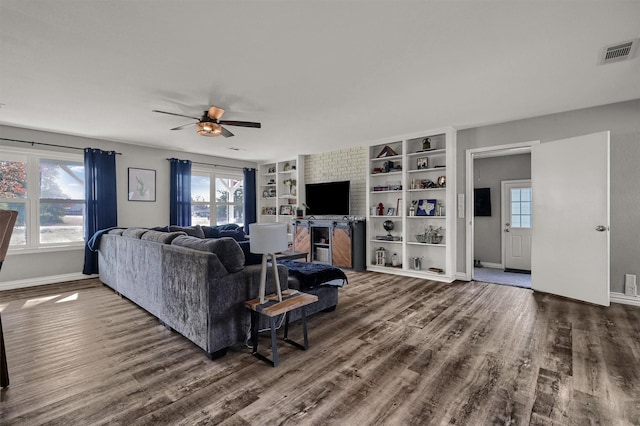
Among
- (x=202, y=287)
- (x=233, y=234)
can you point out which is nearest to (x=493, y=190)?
(x=233, y=234)

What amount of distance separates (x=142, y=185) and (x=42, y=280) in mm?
2199

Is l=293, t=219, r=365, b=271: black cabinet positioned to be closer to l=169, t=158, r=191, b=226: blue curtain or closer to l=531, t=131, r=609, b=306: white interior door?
l=169, t=158, r=191, b=226: blue curtain

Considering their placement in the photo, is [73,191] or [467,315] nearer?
[467,315]

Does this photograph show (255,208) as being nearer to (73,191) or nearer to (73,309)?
(73,191)

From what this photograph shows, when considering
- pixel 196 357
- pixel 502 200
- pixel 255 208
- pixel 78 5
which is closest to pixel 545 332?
pixel 196 357

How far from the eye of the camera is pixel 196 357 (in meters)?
2.43

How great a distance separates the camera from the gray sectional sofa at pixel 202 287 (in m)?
2.37

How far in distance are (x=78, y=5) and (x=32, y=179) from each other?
4.28m

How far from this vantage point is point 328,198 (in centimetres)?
646

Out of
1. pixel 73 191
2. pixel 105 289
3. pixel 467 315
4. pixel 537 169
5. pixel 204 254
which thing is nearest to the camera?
pixel 204 254

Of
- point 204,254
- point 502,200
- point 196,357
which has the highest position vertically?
point 502,200

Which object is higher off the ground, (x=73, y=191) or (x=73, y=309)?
(x=73, y=191)

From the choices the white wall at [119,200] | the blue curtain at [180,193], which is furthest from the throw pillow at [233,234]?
the white wall at [119,200]

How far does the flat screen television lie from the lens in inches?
244
